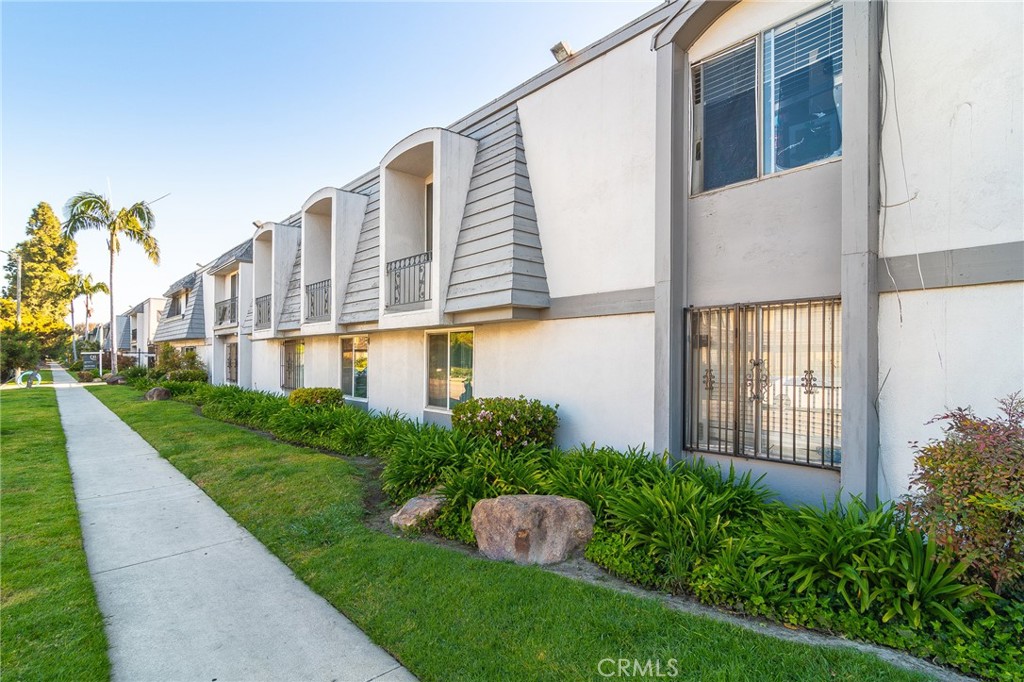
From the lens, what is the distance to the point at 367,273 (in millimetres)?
11516

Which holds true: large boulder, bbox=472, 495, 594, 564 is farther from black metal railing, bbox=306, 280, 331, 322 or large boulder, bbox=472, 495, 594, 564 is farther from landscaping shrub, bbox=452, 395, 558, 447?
black metal railing, bbox=306, 280, 331, 322

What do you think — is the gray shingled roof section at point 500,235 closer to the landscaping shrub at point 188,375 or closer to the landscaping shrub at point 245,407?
the landscaping shrub at point 245,407

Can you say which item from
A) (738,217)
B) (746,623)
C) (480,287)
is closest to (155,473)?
(480,287)

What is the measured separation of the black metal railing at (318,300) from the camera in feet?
42.6

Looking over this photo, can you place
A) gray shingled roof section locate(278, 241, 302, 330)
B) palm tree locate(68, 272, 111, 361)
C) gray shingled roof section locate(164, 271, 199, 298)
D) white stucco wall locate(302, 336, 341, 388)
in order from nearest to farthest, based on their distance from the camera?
white stucco wall locate(302, 336, 341, 388) < gray shingled roof section locate(278, 241, 302, 330) < gray shingled roof section locate(164, 271, 199, 298) < palm tree locate(68, 272, 111, 361)

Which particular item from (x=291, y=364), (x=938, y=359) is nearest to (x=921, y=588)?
(x=938, y=359)

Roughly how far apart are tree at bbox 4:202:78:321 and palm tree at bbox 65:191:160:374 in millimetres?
28542

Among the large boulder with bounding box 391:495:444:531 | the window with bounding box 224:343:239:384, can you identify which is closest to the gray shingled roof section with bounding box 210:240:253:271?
the window with bounding box 224:343:239:384

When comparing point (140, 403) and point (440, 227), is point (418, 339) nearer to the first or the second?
point (440, 227)

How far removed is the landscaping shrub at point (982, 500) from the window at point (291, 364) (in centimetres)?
1569

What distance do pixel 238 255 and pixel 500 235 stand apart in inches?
590

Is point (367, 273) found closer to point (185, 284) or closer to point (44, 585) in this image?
point (44, 585)

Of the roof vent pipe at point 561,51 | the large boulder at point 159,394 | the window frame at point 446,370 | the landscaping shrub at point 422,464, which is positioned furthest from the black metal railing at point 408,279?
the large boulder at point 159,394

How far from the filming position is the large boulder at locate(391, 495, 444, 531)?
5504mm
